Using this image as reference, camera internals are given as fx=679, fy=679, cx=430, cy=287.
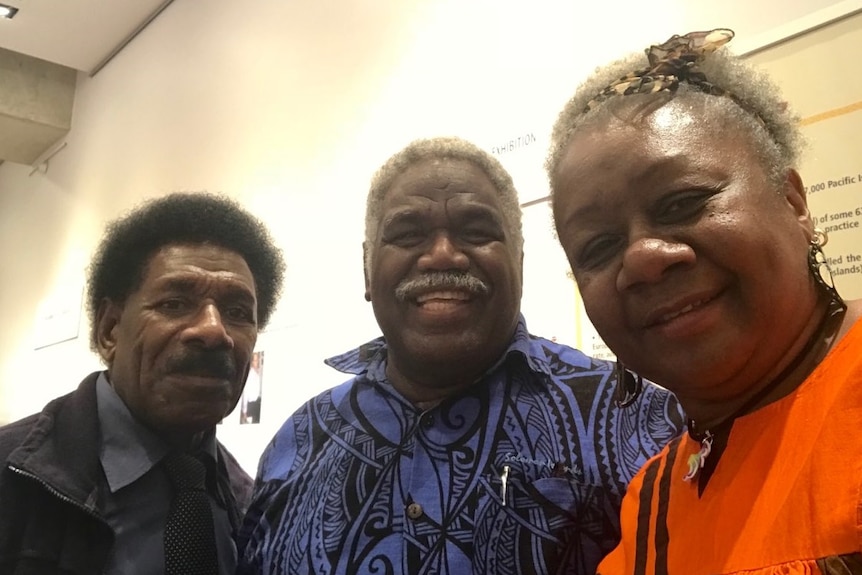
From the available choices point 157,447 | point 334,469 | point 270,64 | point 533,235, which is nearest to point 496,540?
point 334,469

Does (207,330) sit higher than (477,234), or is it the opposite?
(477,234)

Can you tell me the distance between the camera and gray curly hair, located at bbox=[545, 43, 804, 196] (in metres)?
0.72

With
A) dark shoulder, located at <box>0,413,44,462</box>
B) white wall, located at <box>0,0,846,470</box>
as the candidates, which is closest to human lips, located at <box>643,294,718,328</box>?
white wall, located at <box>0,0,846,470</box>

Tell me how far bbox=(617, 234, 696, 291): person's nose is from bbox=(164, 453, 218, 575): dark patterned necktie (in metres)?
0.96

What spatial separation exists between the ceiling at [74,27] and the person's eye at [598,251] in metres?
3.44

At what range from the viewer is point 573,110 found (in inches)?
33.9

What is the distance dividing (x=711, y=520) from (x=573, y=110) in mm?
503

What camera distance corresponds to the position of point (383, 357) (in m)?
1.31

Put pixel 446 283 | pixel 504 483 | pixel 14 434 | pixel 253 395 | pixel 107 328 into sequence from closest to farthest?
pixel 504 483, pixel 446 283, pixel 14 434, pixel 107 328, pixel 253 395

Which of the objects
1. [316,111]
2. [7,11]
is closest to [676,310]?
[316,111]

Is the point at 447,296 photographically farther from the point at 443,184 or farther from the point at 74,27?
the point at 74,27

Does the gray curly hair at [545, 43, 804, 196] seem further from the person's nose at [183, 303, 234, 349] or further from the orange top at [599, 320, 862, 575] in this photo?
the person's nose at [183, 303, 234, 349]

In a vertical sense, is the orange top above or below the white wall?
below

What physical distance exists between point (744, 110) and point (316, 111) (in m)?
1.89
